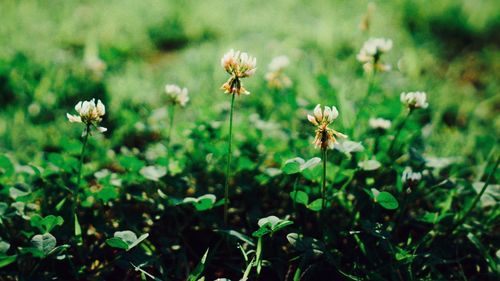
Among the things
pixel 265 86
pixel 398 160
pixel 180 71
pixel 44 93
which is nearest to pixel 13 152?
pixel 44 93

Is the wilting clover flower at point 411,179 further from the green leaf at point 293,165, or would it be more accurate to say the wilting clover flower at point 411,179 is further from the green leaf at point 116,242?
the green leaf at point 116,242

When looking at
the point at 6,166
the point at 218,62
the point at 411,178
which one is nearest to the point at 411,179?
the point at 411,178

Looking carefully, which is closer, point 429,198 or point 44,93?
point 429,198

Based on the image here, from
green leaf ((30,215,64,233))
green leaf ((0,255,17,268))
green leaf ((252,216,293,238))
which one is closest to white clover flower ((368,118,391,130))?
green leaf ((252,216,293,238))

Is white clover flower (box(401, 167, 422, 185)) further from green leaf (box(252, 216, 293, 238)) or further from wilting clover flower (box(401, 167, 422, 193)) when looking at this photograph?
green leaf (box(252, 216, 293, 238))

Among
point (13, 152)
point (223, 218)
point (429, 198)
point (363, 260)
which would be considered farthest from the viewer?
point (13, 152)

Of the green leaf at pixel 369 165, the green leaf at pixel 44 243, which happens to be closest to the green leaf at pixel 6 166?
the green leaf at pixel 44 243

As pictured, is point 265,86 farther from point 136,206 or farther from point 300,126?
point 136,206
